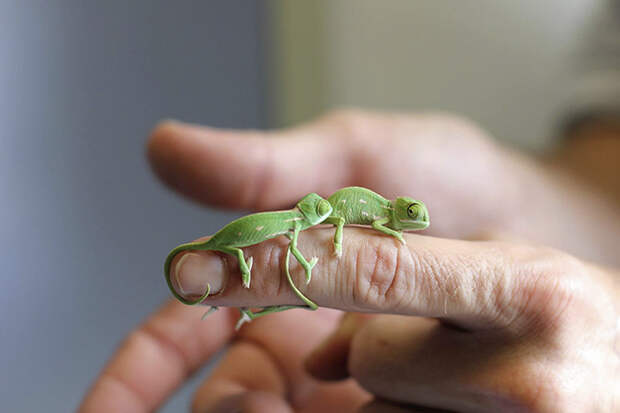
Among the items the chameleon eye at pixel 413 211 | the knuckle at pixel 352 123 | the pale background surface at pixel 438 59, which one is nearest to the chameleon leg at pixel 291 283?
the chameleon eye at pixel 413 211

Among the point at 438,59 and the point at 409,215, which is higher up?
the point at 438,59

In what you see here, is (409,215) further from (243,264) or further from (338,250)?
(243,264)

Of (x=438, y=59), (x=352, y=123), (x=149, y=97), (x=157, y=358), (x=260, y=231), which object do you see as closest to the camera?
(x=260, y=231)

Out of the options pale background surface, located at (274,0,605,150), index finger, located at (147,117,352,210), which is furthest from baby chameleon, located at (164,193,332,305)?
pale background surface, located at (274,0,605,150)

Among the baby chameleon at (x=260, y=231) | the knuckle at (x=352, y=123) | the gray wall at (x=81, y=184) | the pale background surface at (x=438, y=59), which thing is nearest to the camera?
the baby chameleon at (x=260, y=231)

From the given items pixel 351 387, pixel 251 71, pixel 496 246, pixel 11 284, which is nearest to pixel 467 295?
pixel 496 246

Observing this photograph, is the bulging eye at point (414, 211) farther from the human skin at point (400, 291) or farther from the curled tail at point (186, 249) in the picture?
the curled tail at point (186, 249)

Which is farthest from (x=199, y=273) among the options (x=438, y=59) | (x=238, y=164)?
(x=438, y=59)

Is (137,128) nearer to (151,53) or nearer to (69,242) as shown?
(151,53)
